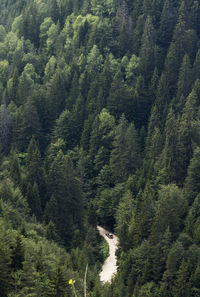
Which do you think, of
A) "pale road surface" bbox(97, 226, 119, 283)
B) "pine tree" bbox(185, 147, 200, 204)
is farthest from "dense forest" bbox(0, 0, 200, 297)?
"pale road surface" bbox(97, 226, 119, 283)

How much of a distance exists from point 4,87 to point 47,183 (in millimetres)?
40867

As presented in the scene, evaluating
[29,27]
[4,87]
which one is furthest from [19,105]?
[29,27]

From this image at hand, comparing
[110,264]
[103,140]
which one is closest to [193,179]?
[110,264]

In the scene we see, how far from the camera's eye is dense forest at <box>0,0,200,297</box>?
93.9m

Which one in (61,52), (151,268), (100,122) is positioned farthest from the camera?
(61,52)

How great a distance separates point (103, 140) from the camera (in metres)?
130

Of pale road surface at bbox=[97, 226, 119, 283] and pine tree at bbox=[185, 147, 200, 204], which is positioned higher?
pine tree at bbox=[185, 147, 200, 204]

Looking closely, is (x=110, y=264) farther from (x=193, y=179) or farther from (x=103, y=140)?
(x=103, y=140)

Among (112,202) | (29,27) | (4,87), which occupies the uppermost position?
(29,27)

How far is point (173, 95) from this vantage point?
136000 millimetres

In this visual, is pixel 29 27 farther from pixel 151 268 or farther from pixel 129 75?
pixel 151 268

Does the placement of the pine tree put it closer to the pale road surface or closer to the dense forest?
the dense forest

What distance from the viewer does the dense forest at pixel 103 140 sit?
308 ft

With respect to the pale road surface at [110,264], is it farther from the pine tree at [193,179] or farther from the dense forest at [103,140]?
the pine tree at [193,179]
